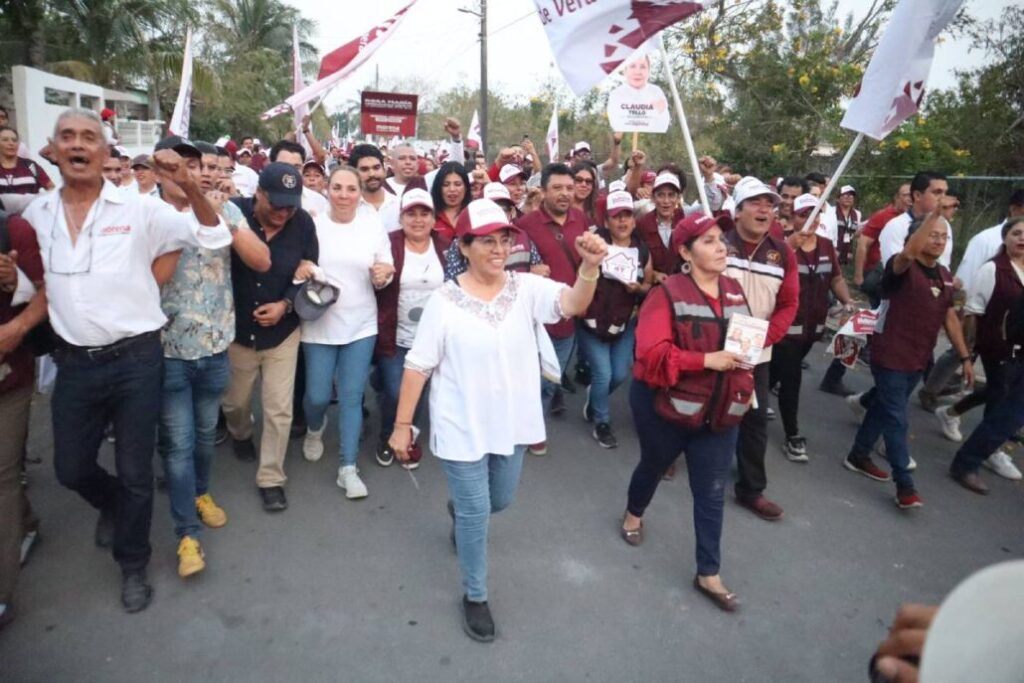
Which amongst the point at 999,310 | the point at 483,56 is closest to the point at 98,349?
the point at 999,310

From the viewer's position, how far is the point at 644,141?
23844 millimetres

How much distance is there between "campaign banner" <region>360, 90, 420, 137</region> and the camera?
33.9ft

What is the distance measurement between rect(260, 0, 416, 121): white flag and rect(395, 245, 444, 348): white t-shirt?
2946 mm

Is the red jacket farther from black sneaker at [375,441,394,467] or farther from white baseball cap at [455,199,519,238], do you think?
white baseball cap at [455,199,519,238]

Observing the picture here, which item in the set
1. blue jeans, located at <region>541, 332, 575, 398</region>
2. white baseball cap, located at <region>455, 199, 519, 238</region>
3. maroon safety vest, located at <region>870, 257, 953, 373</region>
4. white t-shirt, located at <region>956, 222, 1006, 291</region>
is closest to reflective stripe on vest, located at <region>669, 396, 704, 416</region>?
white baseball cap, located at <region>455, 199, 519, 238</region>

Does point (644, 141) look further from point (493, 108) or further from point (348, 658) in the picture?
point (348, 658)

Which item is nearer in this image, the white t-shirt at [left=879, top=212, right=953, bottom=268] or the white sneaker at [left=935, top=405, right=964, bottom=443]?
the white sneaker at [left=935, top=405, right=964, bottom=443]

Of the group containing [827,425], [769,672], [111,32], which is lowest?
[769,672]

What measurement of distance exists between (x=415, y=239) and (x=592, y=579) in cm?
237

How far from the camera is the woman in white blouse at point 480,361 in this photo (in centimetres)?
287

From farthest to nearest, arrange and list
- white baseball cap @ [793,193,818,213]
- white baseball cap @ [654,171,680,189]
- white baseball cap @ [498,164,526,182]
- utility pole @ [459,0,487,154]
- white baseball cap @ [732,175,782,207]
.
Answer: utility pole @ [459,0,487,154]
white baseball cap @ [498,164,526,182]
white baseball cap @ [793,193,818,213]
white baseball cap @ [654,171,680,189]
white baseball cap @ [732,175,782,207]

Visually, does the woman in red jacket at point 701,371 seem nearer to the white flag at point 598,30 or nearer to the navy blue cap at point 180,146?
the white flag at point 598,30

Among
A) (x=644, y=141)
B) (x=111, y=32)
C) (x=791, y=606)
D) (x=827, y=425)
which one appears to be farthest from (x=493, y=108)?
(x=791, y=606)

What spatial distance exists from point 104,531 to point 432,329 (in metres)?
2.30
